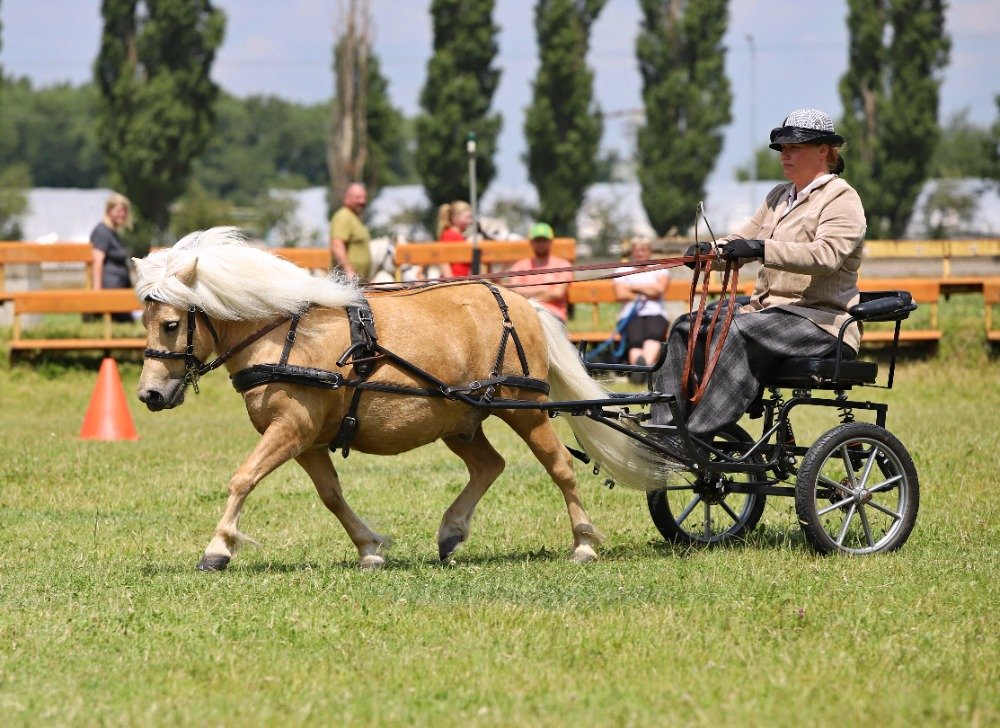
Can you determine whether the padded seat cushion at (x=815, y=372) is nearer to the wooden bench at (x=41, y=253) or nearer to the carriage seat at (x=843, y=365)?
the carriage seat at (x=843, y=365)

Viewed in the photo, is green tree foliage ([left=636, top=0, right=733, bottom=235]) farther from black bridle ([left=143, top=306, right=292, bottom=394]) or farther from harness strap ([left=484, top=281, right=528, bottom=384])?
black bridle ([left=143, top=306, right=292, bottom=394])

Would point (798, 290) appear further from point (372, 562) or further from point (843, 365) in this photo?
point (372, 562)

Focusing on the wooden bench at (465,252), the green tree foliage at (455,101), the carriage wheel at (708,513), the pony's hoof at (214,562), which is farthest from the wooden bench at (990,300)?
the green tree foliage at (455,101)

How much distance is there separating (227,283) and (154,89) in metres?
38.6

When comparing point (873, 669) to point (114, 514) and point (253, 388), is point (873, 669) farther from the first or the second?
point (114, 514)

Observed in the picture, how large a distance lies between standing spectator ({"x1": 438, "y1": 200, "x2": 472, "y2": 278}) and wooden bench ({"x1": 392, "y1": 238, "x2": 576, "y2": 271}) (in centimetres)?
12

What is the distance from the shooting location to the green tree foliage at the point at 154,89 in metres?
43.2

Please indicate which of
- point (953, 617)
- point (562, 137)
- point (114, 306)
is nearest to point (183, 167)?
point (562, 137)

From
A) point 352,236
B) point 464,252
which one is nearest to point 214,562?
point 352,236

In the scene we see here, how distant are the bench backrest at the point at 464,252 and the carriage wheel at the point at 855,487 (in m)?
10.4

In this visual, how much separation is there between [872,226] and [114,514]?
1507 inches

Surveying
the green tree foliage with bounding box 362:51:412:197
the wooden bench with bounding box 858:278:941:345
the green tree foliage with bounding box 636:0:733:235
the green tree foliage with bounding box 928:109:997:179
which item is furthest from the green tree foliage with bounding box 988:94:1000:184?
the wooden bench with bounding box 858:278:941:345

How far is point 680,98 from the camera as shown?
44094 mm

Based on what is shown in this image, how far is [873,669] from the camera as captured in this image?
16.3 ft
